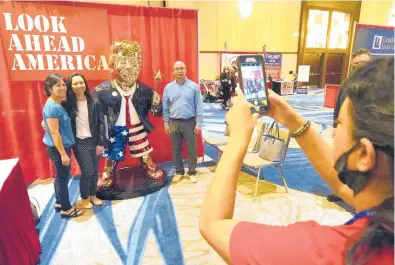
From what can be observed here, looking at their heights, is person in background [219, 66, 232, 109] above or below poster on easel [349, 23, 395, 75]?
below

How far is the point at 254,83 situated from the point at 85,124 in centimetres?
198

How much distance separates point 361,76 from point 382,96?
0.06 m

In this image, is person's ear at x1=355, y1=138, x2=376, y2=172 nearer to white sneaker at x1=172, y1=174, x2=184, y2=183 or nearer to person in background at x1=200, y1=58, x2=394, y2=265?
person in background at x1=200, y1=58, x2=394, y2=265

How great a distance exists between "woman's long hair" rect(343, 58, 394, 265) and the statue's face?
2.80 metres

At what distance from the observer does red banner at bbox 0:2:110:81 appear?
3.02 meters

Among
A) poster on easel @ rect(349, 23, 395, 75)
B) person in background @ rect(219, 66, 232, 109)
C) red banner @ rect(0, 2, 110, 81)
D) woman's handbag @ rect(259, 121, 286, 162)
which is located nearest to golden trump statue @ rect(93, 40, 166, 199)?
red banner @ rect(0, 2, 110, 81)

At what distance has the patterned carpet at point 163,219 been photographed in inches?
87.7

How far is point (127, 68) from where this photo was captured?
3.01 metres

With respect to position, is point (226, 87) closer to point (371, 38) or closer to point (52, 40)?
point (371, 38)

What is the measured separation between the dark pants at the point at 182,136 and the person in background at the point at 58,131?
1.28 metres

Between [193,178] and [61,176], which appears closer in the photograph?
[61,176]

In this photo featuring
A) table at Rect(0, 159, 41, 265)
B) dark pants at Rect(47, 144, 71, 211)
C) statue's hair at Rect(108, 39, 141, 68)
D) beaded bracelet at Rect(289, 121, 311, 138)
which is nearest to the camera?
beaded bracelet at Rect(289, 121, 311, 138)

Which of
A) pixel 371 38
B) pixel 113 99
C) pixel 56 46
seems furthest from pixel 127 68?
pixel 371 38

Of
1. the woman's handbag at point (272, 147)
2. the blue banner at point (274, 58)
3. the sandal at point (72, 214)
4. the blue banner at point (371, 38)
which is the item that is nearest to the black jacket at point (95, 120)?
the sandal at point (72, 214)
